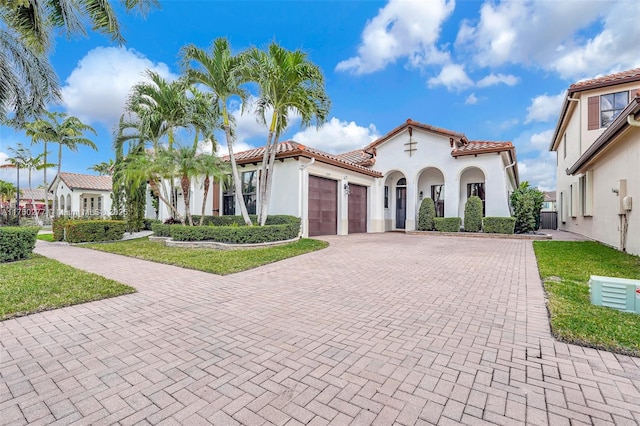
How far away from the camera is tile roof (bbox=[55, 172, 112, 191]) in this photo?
31.4 m

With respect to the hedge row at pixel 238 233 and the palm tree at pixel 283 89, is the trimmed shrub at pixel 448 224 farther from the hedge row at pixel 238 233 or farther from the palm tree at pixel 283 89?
the palm tree at pixel 283 89

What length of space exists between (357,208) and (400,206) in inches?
178

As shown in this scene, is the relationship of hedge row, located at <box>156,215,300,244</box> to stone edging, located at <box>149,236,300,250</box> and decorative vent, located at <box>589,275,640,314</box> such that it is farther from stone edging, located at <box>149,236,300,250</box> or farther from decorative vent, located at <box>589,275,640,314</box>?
decorative vent, located at <box>589,275,640,314</box>

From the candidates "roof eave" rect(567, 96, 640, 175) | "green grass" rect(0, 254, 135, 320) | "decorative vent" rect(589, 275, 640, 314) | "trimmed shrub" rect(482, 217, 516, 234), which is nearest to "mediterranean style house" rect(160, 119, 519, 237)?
"trimmed shrub" rect(482, 217, 516, 234)

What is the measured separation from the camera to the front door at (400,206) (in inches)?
843

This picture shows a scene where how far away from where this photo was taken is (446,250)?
1075 cm

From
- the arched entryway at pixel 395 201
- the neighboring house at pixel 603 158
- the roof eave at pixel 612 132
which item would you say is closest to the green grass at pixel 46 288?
the roof eave at pixel 612 132

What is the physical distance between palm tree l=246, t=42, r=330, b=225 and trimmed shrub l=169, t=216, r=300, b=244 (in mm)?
1228

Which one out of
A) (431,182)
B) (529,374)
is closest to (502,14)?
(431,182)

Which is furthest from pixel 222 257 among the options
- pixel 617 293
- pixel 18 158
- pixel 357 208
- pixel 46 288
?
pixel 18 158

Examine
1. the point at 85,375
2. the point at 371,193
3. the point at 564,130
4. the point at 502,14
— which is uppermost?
the point at 502,14

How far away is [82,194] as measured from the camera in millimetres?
A: 32062

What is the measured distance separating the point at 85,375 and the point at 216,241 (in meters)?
8.83

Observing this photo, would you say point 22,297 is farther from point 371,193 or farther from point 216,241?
point 371,193
